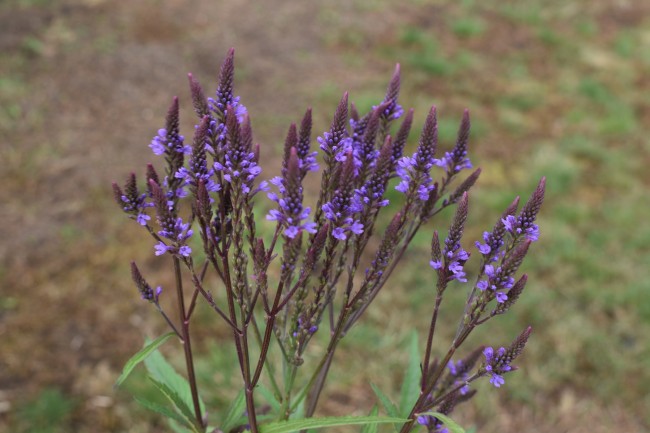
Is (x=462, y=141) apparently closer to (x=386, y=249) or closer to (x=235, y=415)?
(x=386, y=249)

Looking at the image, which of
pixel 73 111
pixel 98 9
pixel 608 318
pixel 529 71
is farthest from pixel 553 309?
pixel 98 9

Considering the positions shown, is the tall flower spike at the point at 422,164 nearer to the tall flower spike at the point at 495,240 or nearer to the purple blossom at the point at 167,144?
the tall flower spike at the point at 495,240

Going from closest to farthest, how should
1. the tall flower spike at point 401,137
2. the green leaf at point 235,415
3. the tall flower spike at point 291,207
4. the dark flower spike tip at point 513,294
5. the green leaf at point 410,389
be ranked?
1. the tall flower spike at point 291,207
2. the dark flower spike tip at point 513,294
3. the tall flower spike at point 401,137
4. the green leaf at point 235,415
5. the green leaf at point 410,389

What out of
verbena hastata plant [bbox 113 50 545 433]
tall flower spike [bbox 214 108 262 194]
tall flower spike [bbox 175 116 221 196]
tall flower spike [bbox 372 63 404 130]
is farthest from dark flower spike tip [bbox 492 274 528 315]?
tall flower spike [bbox 175 116 221 196]

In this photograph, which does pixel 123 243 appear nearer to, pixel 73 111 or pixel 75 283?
pixel 75 283

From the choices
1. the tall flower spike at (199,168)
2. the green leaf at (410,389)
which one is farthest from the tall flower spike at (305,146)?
the green leaf at (410,389)

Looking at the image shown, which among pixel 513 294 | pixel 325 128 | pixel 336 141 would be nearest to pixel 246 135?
pixel 336 141
